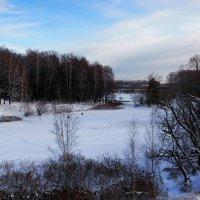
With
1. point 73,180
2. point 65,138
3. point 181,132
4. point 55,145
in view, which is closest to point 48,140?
point 65,138

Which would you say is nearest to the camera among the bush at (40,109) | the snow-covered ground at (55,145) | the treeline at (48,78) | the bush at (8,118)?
the snow-covered ground at (55,145)

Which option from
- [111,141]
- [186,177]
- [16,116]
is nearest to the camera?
[186,177]

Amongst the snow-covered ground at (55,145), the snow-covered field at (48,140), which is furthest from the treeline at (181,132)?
the snow-covered field at (48,140)

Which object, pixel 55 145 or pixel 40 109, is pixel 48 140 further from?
pixel 40 109

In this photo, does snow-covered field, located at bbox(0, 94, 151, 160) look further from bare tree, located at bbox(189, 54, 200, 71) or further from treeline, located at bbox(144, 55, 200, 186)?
bare tree, located at bbox(189, 54, 200, 71)

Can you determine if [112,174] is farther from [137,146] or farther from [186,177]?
[137,146]

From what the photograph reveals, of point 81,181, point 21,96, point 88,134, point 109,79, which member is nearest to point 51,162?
point 81,181

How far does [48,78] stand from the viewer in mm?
72750

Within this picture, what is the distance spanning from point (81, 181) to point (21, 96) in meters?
45.5

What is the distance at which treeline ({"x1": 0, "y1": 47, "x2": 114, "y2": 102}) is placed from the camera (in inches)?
2442

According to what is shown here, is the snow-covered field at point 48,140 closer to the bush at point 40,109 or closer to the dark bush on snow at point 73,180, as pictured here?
the dark bush on snow at point 73,180

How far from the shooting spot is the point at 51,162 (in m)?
21.1

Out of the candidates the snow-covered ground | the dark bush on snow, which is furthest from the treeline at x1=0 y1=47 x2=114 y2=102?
the dark bush on snow

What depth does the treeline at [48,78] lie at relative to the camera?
62.0 meters
